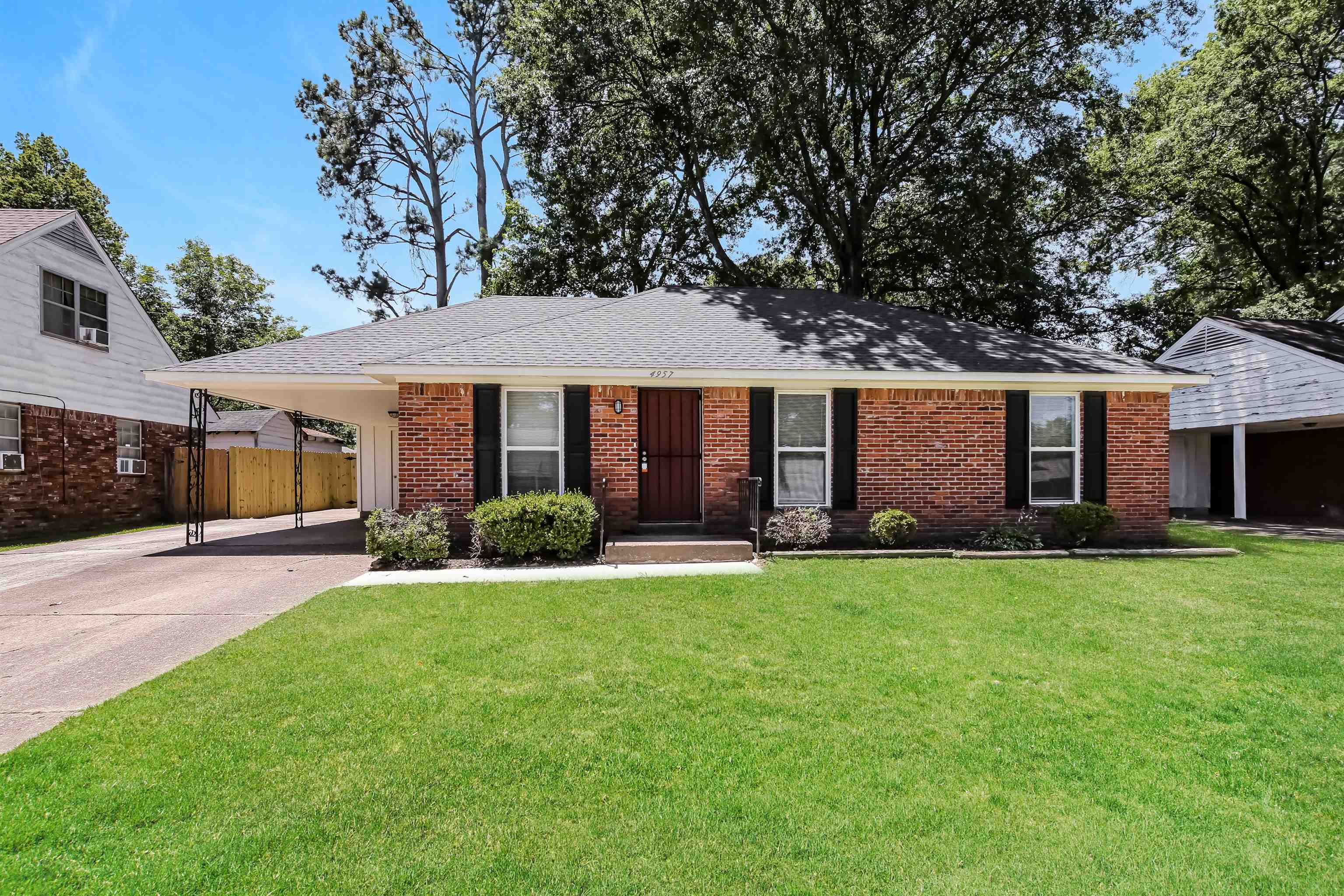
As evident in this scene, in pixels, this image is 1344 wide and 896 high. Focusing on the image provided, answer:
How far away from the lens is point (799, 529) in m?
8.20

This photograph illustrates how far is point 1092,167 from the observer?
1791 cm

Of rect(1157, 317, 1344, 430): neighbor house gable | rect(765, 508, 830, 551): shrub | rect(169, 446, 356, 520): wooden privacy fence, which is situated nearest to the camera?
rect(765, 508, 830, 551): shrub

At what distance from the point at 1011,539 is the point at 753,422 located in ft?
13.5

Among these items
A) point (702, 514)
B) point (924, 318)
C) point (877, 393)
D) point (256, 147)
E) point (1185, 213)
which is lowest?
point (702, 514)

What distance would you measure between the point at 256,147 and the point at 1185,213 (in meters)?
27.4

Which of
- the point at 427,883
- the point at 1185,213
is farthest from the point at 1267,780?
the point at 1185,213

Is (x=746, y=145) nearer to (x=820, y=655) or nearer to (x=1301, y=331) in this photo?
(x=1301, y=331)

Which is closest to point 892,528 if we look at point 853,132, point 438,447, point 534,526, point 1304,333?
point 534,526

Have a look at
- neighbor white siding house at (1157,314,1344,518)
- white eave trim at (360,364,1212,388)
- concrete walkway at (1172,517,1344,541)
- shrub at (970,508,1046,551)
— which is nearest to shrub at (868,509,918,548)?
shrub at (970,508,1046,551)

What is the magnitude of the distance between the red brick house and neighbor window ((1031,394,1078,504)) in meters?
0.03

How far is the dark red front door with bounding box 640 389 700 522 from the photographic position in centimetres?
885

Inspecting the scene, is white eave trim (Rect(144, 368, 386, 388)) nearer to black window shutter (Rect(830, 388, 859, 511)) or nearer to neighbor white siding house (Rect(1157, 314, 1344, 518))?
black window shutter (Rect(830, 388, 859, 511))

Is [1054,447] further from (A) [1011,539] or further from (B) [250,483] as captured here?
(B) [250,483]

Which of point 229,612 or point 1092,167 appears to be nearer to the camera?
point 229,612
